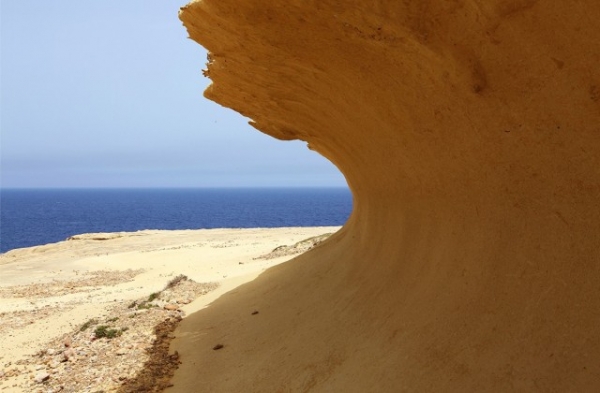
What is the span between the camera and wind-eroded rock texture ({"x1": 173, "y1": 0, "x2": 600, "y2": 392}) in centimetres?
388

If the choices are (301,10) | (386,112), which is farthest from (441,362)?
(301,10)

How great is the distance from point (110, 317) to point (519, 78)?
10.7m

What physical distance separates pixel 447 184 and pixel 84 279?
18.4 metres

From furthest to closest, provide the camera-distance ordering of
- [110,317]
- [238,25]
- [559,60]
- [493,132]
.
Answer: [110,317]
[238,25]
[493,132]
[559,60]

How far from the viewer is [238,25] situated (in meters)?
6.21

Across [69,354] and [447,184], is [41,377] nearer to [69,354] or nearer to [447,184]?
[69,354]

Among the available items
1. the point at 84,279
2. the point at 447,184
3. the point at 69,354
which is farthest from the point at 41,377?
the point at 84,279

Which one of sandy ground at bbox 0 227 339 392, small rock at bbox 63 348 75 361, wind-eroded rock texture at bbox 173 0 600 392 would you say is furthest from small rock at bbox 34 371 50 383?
wind-eroded rock texture at bbox 173 0 600 392

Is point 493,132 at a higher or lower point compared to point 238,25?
lower

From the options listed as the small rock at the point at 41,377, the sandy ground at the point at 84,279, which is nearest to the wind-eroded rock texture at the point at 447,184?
the small rock at the point at 41,377

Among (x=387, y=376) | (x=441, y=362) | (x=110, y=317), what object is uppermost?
(x=441, y=362)

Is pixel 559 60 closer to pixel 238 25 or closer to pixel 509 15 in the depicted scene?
pixel 509 15

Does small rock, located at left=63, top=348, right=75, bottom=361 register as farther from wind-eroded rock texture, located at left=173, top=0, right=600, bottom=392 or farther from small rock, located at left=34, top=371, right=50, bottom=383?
wind-eroded rock texture, located at left=173, top=0, right=600, bottom=392

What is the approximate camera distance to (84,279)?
2047cm
